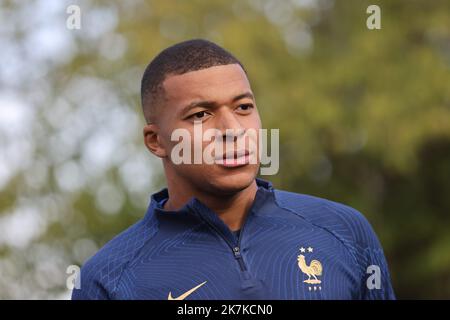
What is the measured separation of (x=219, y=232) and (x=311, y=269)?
445 millimetres

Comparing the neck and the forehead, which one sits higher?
the forehead

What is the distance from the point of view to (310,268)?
4152mm

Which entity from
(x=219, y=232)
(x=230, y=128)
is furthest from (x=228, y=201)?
(x=230, y=128)

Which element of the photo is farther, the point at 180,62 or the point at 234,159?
the point at 180,62

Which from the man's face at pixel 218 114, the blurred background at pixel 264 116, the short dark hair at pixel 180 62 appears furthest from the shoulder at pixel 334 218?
Answer: the blurred background at pixel 264 116

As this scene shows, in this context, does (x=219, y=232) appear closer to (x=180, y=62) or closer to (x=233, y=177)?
(x=233, y=177)

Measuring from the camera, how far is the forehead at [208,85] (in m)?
4.12

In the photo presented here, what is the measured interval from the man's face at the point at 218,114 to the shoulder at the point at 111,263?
0.40 m

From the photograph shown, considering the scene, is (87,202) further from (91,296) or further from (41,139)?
(91,296)

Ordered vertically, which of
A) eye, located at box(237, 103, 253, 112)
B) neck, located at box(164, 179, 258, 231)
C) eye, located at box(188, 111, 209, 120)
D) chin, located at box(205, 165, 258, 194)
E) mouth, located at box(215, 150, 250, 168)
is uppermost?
eye, located at box(237, 103, 253, 112)

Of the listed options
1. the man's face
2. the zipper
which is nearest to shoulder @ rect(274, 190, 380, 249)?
the zipper

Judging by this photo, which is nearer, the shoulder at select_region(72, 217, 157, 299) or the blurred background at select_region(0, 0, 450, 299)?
the shoulder at select_region(72, 217, 157, 299)

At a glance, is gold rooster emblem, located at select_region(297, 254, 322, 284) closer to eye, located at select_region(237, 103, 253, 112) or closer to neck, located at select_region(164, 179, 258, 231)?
neck, located at select_region(164, 179, 258, 231)

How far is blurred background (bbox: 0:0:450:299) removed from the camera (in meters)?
17.1
